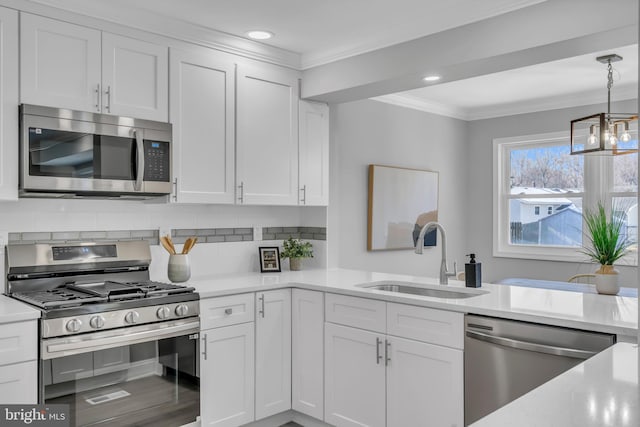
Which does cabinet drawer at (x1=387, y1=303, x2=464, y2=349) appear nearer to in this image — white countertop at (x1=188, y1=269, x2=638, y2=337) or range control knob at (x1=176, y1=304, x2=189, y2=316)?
white countertop at (x1=188, y1=269, x2=638, y2=337)

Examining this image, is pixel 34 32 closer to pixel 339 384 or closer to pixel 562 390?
pixel 339 384

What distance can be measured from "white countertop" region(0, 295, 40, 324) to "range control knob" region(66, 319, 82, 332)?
5.2 inches

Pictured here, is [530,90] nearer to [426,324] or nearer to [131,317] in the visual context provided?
[426,324]

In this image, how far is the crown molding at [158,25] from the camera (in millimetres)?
2633

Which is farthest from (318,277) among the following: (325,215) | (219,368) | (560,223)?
(560,223)

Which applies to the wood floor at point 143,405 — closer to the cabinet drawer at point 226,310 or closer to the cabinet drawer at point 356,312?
the cabinet drawer at point 226,310

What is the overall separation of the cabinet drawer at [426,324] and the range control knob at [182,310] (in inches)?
41.1

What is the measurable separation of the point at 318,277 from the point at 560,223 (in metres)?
3.08

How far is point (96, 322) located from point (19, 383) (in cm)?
38

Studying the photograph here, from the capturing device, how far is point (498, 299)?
8.54 feet

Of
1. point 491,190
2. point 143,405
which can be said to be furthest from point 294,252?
point 491,190

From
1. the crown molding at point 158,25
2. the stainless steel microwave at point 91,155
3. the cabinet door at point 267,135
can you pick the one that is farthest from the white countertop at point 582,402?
Result: the crown molding at point 158,25

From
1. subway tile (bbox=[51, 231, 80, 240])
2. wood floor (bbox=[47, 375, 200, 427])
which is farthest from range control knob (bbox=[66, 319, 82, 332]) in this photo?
subway tile (bbox=[51, 231, 80, 240])

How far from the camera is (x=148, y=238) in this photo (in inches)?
130
